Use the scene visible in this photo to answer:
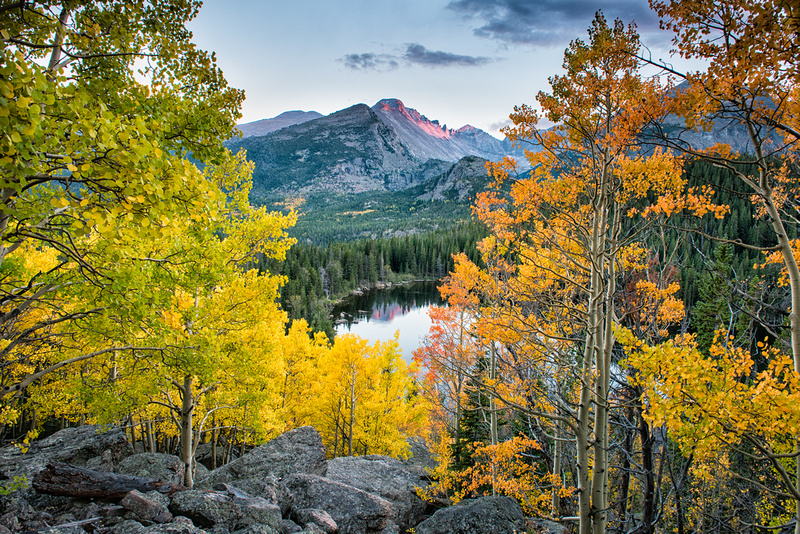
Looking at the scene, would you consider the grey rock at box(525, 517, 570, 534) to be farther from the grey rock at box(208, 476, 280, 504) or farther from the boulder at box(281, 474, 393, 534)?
the grey rock at box(208, 476, 280, 504)

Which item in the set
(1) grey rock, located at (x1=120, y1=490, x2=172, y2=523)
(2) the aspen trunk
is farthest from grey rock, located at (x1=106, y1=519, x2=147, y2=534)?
(2) the aspen trunk

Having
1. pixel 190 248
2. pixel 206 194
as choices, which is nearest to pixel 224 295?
pixel 190 248

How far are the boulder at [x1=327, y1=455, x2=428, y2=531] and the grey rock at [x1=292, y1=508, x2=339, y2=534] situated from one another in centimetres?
306

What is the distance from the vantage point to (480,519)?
8.16 meters

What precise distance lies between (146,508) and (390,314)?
6141 centimetres

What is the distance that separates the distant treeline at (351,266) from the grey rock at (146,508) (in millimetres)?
34569

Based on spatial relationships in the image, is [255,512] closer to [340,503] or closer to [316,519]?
[316,519]

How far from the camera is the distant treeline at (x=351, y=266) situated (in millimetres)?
59562

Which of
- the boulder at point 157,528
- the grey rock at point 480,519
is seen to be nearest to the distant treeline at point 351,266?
the grey rock at point 480,519

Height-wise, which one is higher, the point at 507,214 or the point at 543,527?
the point at 507,214

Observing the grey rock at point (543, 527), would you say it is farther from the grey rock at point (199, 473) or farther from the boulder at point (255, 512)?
the grey rock at point (199, 473)

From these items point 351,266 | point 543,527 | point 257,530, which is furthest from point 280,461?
point 351,266

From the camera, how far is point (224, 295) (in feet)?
28.1

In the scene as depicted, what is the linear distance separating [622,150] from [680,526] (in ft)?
25.1
